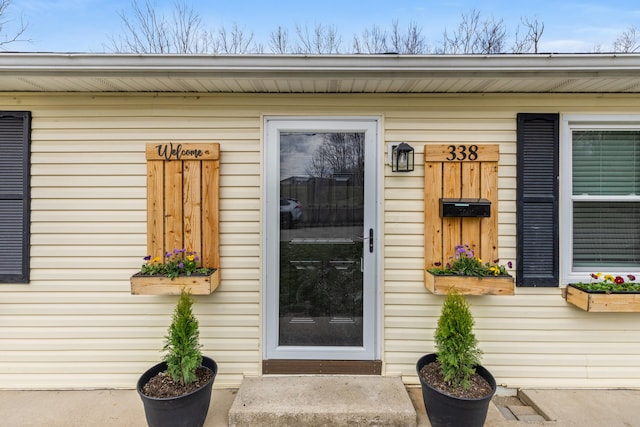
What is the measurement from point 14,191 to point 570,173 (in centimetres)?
422

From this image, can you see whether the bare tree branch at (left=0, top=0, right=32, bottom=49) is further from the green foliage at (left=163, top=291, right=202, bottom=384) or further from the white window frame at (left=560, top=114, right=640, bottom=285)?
the white window frame at (left=560, top=114, right=640, bottom=285)

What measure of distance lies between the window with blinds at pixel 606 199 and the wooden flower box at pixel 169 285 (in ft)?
9.20

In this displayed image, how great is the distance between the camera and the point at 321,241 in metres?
2.66

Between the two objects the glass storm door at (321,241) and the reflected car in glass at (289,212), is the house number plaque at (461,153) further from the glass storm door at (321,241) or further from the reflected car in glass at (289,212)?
the reflected car in glass at (289,212)

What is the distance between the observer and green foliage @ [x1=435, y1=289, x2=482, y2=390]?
7.06 feet

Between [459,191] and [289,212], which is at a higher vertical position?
[459,191]

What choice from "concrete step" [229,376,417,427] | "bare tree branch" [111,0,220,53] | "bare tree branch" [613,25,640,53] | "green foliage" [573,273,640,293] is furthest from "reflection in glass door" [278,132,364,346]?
"bare tree branch" [613,25,640,53]

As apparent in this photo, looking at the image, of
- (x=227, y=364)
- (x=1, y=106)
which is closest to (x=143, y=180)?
(x=1, y=106)

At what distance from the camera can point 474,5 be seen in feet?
20.1

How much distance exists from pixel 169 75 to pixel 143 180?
82cm

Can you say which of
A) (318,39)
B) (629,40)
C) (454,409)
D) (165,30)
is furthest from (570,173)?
(165,30)

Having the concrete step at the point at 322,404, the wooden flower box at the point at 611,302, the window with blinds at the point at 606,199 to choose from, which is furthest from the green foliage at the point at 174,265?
the window with blinds at the point at 606,199

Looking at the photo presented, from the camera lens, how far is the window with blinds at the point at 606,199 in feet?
8.68

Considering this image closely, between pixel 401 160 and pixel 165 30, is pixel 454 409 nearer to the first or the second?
pixel 401 160
